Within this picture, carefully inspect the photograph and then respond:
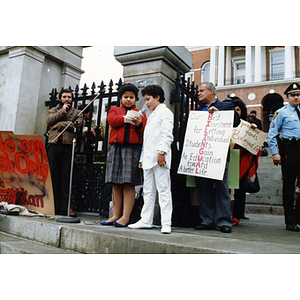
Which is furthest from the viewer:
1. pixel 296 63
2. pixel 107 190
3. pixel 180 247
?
pixel 296 63

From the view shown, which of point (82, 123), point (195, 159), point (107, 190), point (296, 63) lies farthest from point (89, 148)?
point (296, 63)

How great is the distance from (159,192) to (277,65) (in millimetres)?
29228

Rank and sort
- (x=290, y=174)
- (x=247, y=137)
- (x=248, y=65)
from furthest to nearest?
1. (x=248, y=65)
2. (x=247, y=137)
3. (x=290, y=174)

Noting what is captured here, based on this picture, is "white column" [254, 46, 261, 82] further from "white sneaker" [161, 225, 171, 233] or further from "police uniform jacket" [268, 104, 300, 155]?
"white sneaker" [161, 225, 171, 233]

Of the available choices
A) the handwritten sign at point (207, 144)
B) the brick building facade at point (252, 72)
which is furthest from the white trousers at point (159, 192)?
the brick building facade at point (252, 72)

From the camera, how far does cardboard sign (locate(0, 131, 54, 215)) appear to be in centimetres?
444

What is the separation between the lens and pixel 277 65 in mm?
28328

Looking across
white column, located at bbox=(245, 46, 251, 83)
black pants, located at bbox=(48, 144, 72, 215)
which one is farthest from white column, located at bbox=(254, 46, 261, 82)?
black pants, located at bbox=(48, 144, 72, 215)

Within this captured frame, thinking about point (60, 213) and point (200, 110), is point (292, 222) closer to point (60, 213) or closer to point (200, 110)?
point (200, 110)

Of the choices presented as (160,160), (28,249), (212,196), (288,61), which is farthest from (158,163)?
(288,61)

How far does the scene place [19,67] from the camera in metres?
5.99

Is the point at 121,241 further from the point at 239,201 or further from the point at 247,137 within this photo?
the point at 239,201

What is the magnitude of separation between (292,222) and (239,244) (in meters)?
1.91

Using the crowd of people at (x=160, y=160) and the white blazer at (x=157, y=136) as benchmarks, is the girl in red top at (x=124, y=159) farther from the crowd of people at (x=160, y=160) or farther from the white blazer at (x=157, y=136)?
the white blazer at (x=157, y=136)
